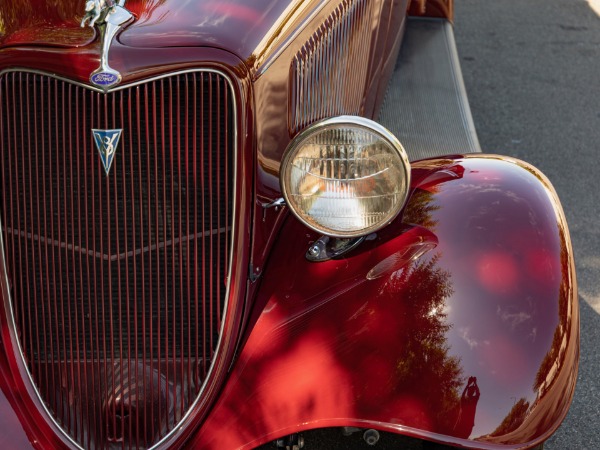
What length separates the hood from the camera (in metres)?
2.01

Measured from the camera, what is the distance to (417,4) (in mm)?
4609

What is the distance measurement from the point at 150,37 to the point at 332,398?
0.92 meters

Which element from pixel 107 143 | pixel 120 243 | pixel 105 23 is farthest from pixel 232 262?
pixel 105 23

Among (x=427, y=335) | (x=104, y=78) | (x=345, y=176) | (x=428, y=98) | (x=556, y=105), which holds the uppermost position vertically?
(x=104, y=78)

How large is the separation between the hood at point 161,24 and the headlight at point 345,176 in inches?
11.6

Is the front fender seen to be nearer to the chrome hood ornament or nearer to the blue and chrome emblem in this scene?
the blue and chrome emblem

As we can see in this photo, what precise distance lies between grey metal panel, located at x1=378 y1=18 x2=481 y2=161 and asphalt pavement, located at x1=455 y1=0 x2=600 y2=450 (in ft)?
1.87

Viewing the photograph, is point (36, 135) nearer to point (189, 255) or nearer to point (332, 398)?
point (189, 255)

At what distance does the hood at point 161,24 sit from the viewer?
2008 mm

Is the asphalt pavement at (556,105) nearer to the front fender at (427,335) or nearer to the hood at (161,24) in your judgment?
the front fender at (427,335)

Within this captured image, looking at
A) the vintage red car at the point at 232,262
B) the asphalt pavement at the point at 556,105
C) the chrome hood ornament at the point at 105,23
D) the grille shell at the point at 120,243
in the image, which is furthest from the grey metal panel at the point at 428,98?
the chrome hood ornament at the point at 105,23

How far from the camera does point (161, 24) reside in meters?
2.08

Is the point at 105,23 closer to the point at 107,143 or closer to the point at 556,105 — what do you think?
the point at 107,143

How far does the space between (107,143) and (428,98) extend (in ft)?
7.10
